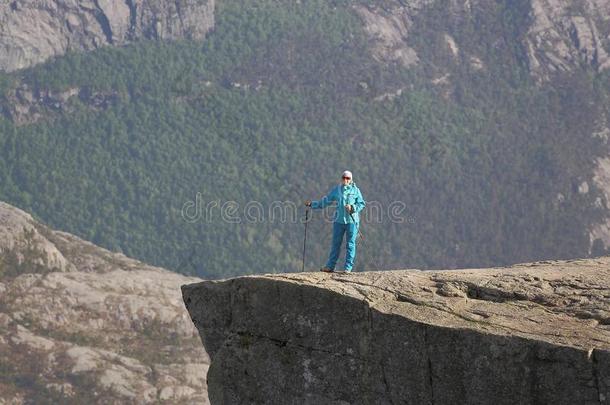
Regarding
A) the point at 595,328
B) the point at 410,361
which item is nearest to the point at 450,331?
the point at 410,361

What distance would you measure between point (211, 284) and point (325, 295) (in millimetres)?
4012

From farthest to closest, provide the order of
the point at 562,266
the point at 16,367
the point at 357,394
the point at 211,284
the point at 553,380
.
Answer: the point at 16,367, the point at 562,266, the point at 211,284, the point at 357,394, the point at 553,380

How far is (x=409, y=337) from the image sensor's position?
112ft

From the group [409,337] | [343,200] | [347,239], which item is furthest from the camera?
[347,239]

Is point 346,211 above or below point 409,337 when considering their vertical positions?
above

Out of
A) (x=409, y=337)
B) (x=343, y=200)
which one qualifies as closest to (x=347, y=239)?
(x=343, y=200)

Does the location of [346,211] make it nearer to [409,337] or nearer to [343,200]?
[343,200]

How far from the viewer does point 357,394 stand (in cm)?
3503

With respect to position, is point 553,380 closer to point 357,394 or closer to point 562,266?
point 357,394

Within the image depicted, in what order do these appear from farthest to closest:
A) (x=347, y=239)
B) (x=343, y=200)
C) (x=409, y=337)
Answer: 1. (x=347, y=239)
2. (x=343, y=200)
3. (x=409, y=337)

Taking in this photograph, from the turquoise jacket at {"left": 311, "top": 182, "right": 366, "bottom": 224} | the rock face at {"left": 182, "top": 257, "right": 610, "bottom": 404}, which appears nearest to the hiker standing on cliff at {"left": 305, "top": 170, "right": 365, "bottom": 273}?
the turquoise jacket at {"left": 311, "top": 182, "right": 366, "bottom": 224}

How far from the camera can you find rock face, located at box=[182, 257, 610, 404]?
32531 millimetres

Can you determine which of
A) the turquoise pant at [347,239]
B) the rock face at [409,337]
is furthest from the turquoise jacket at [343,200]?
the rock face at [409,337]

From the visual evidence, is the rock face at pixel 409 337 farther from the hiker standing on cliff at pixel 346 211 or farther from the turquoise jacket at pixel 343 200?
the turquoise jacket at pixel 343 200
